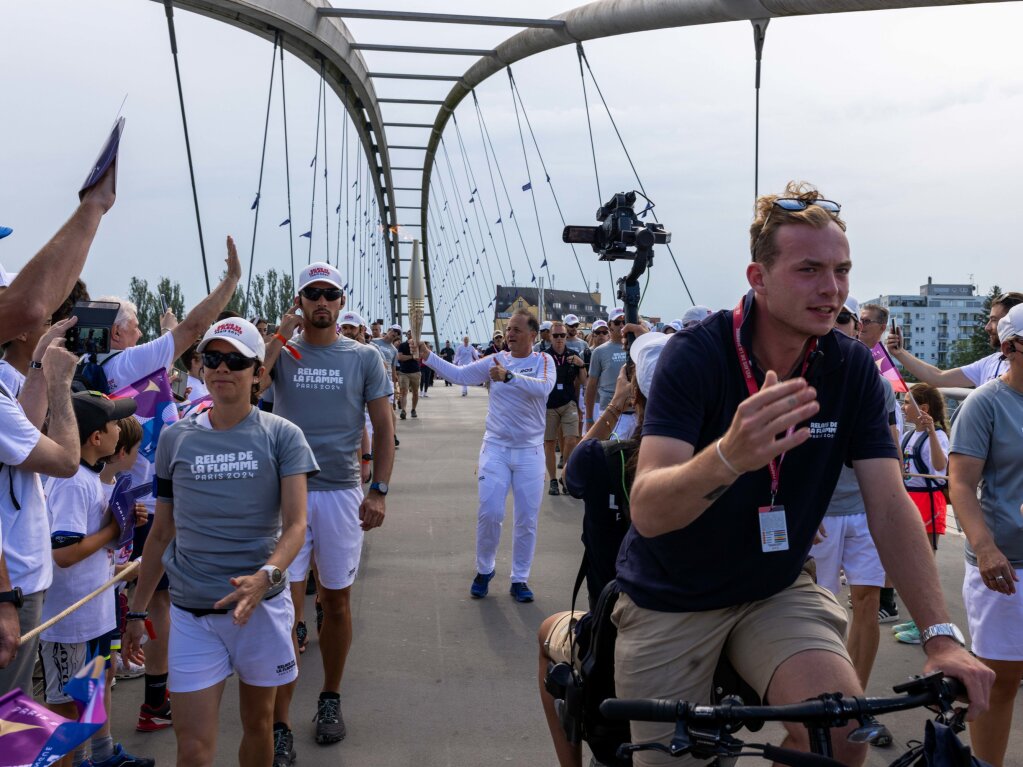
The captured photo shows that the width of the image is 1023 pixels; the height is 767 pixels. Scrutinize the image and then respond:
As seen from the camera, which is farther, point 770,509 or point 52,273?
point 770,509

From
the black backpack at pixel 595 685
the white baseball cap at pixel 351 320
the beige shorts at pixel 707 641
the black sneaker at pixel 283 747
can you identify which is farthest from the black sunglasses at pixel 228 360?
the white baseball cap at pixel 351 320

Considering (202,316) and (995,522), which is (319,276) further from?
(995,522)

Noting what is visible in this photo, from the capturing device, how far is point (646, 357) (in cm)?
379

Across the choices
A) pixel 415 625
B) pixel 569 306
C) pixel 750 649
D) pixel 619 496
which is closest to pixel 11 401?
pixel 619 496

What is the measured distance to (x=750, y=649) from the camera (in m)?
2.64

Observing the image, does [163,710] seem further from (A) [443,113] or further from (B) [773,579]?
(A) [443,113]

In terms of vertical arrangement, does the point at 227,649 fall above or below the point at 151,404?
below

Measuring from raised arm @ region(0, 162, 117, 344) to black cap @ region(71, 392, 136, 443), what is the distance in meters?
1.89

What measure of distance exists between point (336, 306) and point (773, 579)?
3.43m

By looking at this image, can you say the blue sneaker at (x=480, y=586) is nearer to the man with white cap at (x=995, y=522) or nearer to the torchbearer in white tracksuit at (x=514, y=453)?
the torchbearer in white tracksuit at (x=514, y=453)

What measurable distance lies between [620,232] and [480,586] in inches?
128

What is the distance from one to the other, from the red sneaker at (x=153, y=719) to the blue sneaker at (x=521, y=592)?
3.15 m

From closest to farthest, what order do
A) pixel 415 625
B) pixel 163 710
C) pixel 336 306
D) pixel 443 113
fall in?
pixel 163 710 < pixel 336 306 < pixel 415 625 < pixel 443 113

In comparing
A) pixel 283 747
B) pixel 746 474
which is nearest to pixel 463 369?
pixel 283 747
